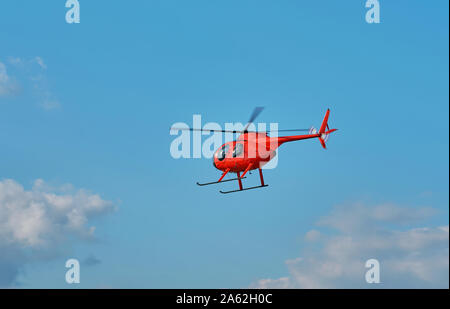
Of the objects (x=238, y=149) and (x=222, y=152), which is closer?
(x=238, y=149)

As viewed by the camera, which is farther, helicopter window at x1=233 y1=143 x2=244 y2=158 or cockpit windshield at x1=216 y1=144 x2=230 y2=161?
cockpit windshield at x1=216 y1=144 x2=230 y2=161

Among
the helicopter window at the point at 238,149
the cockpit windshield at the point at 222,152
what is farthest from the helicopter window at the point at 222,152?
the helicopter window at the point at 238,149

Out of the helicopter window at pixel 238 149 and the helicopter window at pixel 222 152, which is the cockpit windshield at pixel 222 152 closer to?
the helicopter window at pixel 222 152

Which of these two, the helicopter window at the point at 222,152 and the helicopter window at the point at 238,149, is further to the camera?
the helicopter window at the point at 222,152

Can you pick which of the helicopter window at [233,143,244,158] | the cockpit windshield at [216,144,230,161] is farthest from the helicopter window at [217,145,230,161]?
the helicopter window at [233,143,244,158]

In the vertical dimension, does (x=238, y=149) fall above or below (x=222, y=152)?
below

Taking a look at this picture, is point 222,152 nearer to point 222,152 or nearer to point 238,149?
point 222,152

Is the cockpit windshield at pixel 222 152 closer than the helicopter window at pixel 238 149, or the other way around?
the helicopter window at pixel 238 149

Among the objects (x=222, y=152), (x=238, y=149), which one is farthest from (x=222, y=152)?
(x=238, y=149)

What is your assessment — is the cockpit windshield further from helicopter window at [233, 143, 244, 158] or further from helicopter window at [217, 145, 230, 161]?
helicopter window at [233, 143, 244, 158]
